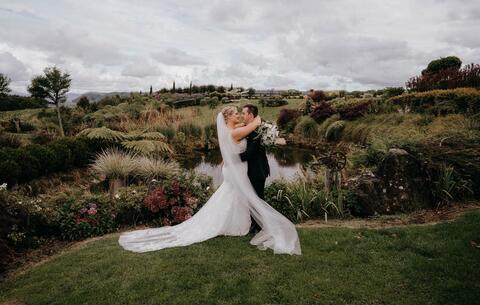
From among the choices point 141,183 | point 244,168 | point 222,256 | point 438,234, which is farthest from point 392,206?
point 141,183

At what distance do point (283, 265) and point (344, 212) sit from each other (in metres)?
3.07

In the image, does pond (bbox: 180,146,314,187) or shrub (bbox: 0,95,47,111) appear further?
shrub (bbox: 0,95,47,111)

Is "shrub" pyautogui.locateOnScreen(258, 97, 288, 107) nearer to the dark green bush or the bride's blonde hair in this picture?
the dark green bush

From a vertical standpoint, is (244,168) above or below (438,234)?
above

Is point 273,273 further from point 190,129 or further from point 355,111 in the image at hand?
point 355,111

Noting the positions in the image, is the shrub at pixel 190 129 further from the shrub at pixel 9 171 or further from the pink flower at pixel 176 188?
the pink flower at pixel 176 188

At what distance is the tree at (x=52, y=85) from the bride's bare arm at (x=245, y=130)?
14502 mm

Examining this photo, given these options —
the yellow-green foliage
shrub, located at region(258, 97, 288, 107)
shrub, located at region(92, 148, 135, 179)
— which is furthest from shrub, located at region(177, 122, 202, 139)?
shrub, located at region(258, 97, 288, 107)

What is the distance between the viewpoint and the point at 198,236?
5.96 m

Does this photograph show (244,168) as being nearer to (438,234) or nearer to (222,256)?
(222,256)

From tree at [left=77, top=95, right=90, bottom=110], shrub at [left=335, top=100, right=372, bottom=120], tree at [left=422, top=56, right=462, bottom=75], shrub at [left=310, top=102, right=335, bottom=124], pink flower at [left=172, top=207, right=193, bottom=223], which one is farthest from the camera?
tree at [left=77, top=95, right=90, bottom=110]

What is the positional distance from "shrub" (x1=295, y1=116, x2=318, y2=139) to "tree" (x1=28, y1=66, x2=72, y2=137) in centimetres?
1286

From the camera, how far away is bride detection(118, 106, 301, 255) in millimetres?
5797

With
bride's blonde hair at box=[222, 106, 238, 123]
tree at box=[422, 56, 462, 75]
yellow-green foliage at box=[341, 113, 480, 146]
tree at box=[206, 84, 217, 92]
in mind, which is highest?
tree at box=[422, 56, 462, 75]
